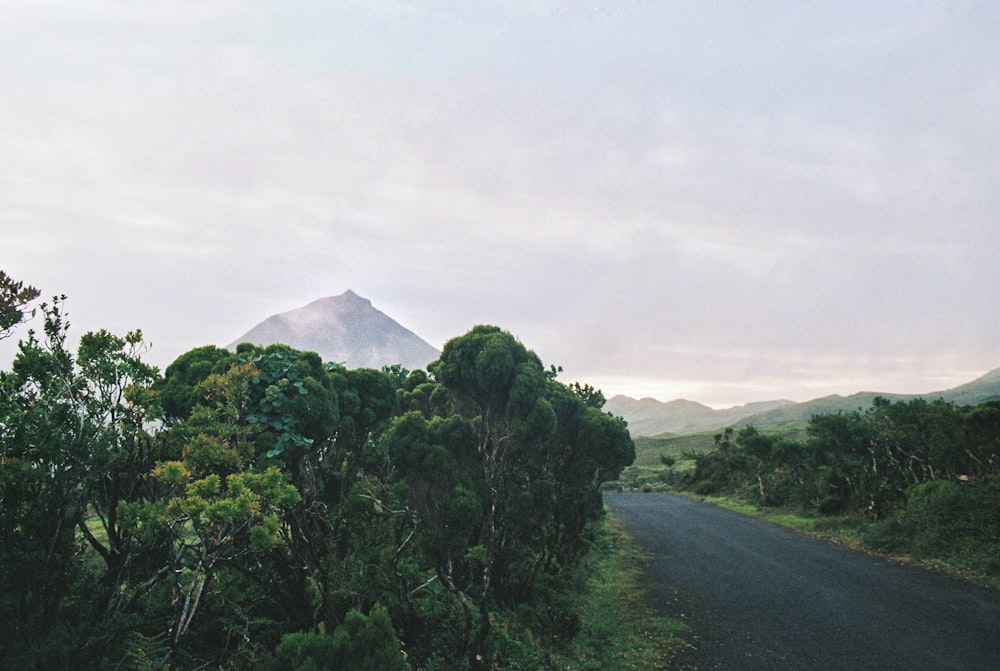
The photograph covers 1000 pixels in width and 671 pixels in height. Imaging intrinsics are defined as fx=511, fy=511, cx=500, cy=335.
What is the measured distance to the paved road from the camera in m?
10.4

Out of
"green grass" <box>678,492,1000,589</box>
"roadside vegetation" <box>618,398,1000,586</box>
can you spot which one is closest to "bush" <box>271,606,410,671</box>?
"green grass" <box>678,492,1000,589</box>

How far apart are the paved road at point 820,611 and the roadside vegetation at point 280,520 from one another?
1.70 m

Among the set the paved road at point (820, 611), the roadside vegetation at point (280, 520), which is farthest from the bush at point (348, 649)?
the paved road at point (820, 611)

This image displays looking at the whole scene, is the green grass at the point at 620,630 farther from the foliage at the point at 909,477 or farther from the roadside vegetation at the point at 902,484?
the foliage at the point at 909,477

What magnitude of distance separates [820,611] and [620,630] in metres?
5.42

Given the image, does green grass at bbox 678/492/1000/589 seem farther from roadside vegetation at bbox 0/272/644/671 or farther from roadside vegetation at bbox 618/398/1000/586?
roadside vegetation at bbox 0/272/644/671

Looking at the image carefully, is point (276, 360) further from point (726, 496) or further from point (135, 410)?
point (726, 496)

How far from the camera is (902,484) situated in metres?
25.3

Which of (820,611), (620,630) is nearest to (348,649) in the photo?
(620,630)

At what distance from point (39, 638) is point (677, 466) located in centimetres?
9599

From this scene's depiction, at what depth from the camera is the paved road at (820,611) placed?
1041 centimetres

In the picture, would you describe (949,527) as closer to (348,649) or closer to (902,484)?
(902,484)

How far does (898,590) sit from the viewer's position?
14.7m

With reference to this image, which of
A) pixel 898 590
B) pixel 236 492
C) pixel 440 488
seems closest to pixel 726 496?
pixel 898 590
